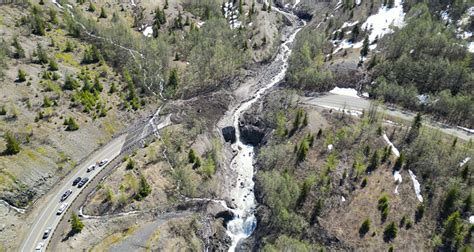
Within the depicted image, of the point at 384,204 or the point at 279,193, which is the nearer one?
the point at 384,204

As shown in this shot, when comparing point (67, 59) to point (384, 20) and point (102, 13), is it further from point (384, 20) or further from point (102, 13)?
→ point (384, 20)

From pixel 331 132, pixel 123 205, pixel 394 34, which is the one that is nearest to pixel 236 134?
pixel 331 132

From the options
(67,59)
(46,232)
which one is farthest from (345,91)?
(46,232)

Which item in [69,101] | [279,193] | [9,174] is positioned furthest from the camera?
[69,101]

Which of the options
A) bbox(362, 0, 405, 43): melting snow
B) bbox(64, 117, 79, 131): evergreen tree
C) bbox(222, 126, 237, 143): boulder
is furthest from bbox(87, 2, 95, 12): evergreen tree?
bbox(362, 0, 405, 43): melting snow

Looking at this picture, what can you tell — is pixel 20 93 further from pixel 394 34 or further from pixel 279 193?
pixel 394 34

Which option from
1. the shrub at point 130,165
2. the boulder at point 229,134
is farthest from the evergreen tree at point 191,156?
the boulder at point 229,134

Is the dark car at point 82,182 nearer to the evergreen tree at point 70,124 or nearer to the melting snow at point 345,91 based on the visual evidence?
the evergreen tree at point 70,124
